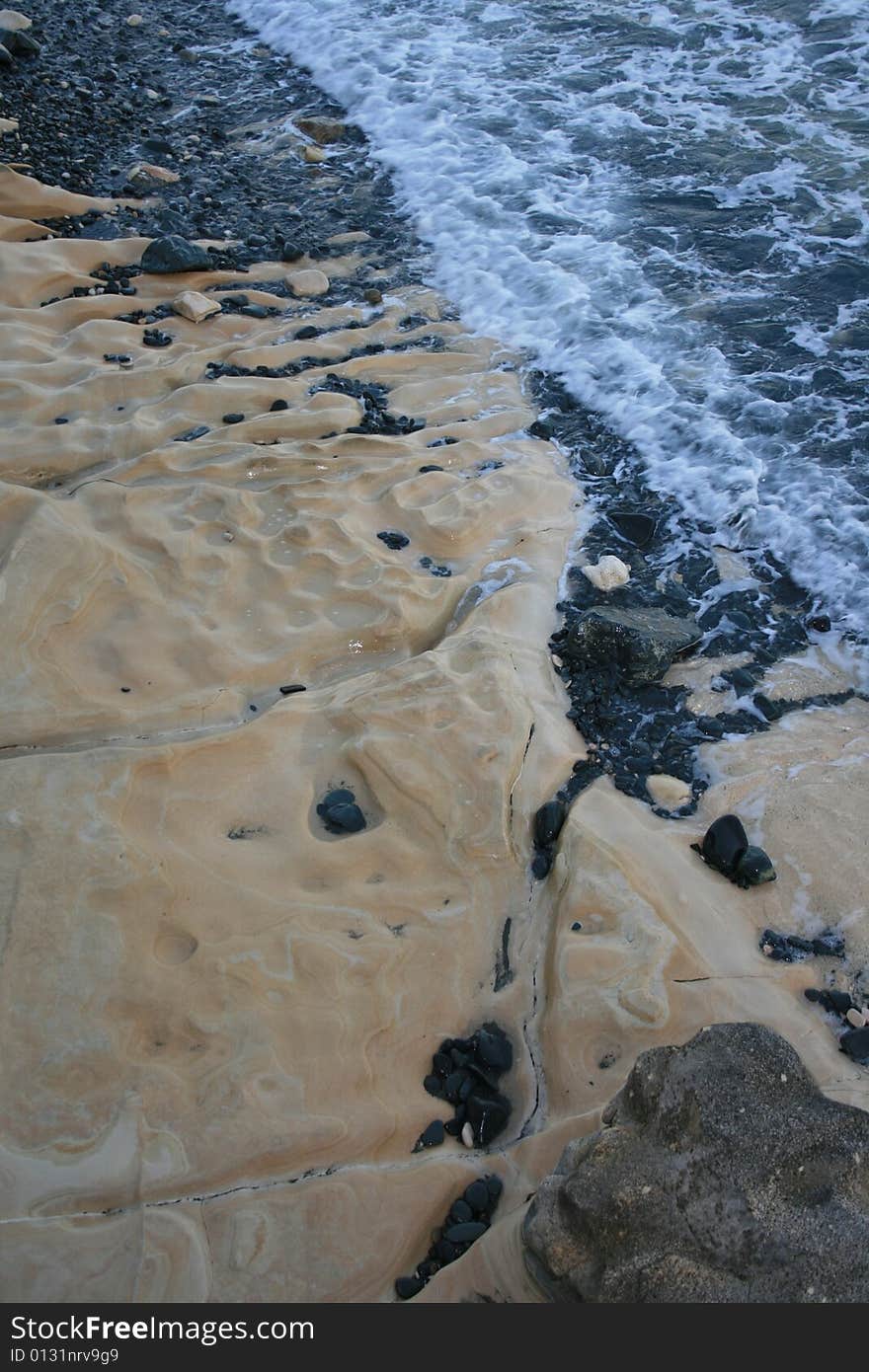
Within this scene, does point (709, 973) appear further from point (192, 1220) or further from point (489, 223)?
point (489, 223)

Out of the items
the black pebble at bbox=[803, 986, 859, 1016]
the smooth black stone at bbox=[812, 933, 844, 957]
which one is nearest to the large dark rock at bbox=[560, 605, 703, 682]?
the smooth black stone at bbox=[812, 933, 844, 957]

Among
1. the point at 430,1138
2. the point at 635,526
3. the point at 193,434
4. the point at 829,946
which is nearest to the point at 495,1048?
the point at 430,1138

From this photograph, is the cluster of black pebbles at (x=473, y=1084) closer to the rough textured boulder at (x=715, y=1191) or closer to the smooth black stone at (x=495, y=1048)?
the smooth black stone at (x=495, y=1048)

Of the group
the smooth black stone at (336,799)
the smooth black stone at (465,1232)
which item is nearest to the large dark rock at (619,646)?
the smooth black stone at (336,799)

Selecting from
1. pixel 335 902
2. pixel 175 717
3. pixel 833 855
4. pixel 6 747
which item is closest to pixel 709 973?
pixel 833 855

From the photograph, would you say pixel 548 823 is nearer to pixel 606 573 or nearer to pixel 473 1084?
pixel 473 1084
